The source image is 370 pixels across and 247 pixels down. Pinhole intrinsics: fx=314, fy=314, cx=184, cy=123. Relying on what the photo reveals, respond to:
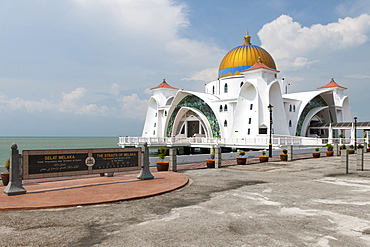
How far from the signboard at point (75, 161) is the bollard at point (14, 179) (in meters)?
0.36

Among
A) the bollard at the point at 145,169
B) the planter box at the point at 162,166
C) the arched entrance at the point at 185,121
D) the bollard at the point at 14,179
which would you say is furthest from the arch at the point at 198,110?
the bollard at the point at 14,179

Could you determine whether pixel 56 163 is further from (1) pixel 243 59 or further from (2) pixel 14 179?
(1) pixel 243 59

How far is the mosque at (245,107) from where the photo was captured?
4575cm

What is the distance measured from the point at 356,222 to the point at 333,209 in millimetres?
1209

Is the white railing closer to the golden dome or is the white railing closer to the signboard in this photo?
the golden dome

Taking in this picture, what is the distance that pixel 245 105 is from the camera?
155 ft

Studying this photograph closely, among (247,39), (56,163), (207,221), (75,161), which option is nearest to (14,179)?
(56,163)

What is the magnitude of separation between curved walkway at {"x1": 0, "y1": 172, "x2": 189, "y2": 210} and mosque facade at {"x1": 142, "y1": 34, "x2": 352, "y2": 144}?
33.7m

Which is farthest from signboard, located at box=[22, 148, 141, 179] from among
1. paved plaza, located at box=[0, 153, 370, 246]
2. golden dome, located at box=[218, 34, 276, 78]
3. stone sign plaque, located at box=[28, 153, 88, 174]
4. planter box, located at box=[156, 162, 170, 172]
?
golden dome, located at box=[218, 34, 276, 78]

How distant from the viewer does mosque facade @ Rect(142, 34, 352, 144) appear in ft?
151

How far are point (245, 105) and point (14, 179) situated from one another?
40216mm

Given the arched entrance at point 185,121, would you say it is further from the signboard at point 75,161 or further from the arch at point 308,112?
the signboard at point 75,161

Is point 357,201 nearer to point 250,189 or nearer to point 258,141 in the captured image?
point 250,189

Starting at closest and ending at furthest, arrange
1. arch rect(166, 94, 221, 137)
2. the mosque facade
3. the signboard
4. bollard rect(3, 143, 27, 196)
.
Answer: bollard rect(3, 143, 27, 196) → the signboard → the mosque facade → arch rect(166, 94, 221, 137)
